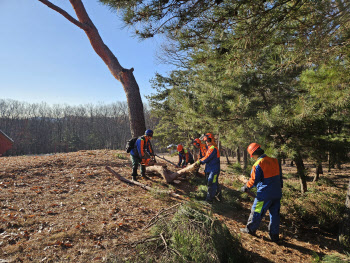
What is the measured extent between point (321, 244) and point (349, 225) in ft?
2.30

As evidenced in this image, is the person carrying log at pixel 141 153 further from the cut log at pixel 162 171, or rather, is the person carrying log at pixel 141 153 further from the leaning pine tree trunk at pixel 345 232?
the leaning pine tree trunk at pixel 345 232

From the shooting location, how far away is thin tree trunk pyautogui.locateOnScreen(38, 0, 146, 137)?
8156 mm

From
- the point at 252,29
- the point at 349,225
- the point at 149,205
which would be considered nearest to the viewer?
the point at 252,29

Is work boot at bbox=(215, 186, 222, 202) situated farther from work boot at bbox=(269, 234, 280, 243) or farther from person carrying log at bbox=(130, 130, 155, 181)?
person carrying log at bbox=(130, 130, 155, 181)

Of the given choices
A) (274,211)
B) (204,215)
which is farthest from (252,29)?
(274,211)

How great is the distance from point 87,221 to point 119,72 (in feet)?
20.5

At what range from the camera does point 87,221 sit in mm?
3914

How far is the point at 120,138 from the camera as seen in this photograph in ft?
187

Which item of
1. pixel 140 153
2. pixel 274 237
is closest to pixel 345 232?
pixel 274 237

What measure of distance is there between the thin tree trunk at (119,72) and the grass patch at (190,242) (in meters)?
5.69

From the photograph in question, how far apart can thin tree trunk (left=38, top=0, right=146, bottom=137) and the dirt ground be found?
2.58m

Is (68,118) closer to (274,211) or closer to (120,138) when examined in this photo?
(120,138)

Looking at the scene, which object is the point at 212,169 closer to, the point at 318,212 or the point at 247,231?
the point at 247,231

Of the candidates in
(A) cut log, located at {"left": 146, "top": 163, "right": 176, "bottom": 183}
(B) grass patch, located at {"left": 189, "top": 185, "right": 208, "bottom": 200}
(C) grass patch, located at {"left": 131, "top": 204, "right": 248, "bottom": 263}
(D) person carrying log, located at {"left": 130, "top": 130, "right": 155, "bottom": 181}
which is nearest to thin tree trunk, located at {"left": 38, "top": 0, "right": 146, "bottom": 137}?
(D) person carrying log, located at {"left": 130, "top": 130, "right": 155, "bottom": 181}
